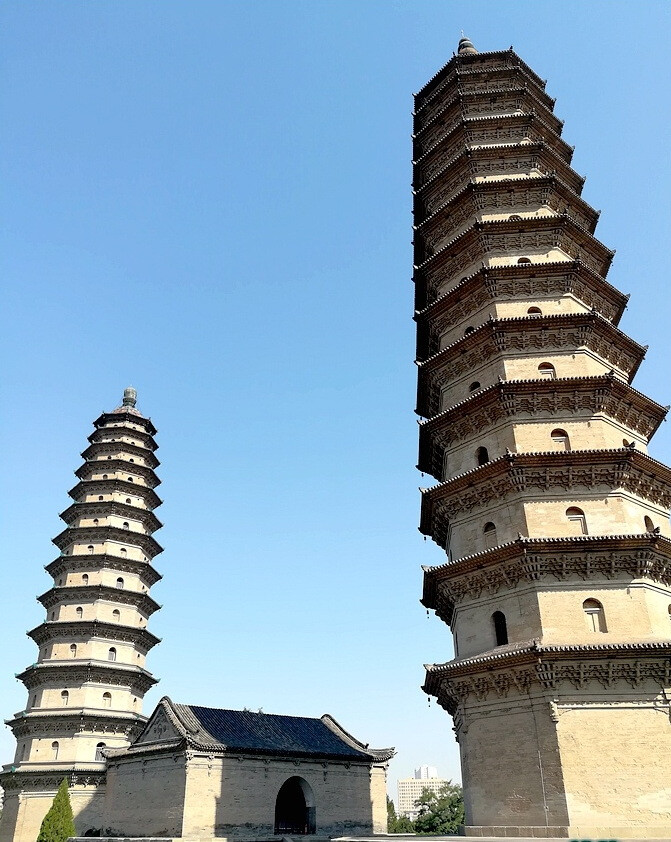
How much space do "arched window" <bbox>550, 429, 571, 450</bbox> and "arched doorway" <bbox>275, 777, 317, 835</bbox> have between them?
19.3 m

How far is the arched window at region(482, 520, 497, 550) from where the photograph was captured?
63.1 feet

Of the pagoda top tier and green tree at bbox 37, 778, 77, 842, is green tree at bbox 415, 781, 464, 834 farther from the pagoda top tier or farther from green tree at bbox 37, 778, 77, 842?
the pagoda top tier

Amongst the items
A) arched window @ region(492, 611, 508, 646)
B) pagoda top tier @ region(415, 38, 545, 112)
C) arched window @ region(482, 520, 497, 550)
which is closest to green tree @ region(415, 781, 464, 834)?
arched window @ region(492, 611, 508, 646)

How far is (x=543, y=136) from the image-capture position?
26906 millimetres

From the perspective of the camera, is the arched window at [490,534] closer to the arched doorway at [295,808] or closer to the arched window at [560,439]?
the arched window at [560,439]

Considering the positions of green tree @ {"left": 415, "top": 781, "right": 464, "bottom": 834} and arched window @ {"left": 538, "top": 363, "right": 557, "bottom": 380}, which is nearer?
arched window @ {"left": 538, "top": 363, "right": 557, "bottom": 380}

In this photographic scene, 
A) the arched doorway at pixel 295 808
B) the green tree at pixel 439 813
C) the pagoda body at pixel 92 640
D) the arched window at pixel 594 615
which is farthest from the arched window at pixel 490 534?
the green tree at pixel 439 813

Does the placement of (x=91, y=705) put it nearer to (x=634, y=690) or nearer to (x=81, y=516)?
(x=81, y=516)

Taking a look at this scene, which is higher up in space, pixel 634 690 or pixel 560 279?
pixel 560 279

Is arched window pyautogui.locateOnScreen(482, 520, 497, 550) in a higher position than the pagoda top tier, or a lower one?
lower

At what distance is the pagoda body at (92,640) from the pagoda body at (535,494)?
20248 millimetres

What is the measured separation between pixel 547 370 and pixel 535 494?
4.40m

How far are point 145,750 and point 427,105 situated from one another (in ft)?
98.4

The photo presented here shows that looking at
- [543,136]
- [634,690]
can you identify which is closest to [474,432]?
[634,690]
